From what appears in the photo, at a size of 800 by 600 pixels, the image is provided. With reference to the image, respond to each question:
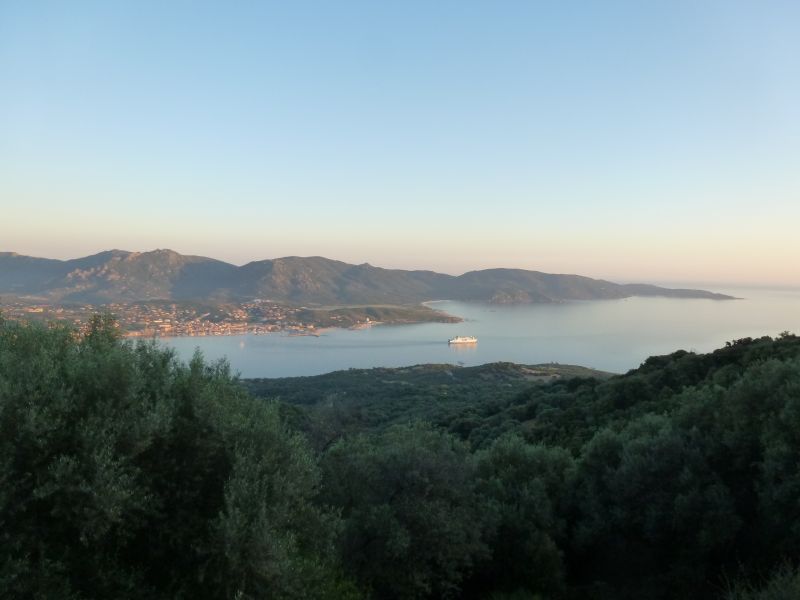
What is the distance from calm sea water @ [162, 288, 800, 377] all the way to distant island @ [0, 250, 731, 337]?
7.23 m

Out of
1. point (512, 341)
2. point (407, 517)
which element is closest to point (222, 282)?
point (512, 341)

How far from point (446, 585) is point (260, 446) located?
4.58 meters

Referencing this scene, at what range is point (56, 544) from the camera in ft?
18.7

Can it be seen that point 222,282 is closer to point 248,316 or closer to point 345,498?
point 248,316

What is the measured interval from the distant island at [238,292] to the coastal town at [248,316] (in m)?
0.23

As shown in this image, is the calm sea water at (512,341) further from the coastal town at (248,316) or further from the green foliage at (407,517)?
the green foliage at (407,517)

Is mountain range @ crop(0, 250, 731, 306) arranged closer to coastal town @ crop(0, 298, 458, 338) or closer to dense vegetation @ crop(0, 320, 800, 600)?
coastal town @ crop(0, 298, 458, 338)

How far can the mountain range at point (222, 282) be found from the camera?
5123 inches

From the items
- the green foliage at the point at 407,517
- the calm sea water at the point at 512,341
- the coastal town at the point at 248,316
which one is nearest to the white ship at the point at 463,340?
the calm sea water at the point at 512,341

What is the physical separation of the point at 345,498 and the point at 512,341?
102 m

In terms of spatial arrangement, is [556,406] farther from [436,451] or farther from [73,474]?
[73,474]

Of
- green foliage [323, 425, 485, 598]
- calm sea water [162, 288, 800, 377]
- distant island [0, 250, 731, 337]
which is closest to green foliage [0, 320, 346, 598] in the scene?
green foliage [323, 425, 485, 598]

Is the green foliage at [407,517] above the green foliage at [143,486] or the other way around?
the other way around

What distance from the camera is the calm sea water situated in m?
82.4
